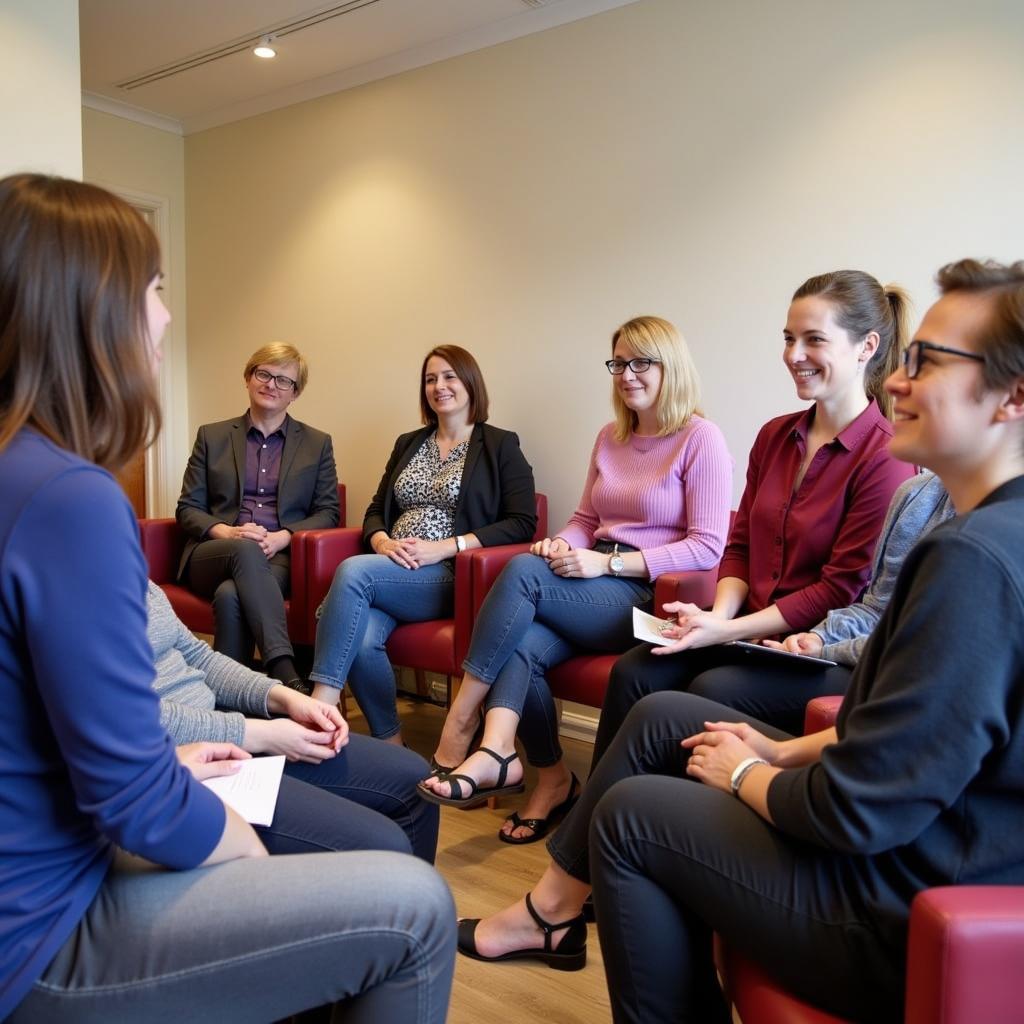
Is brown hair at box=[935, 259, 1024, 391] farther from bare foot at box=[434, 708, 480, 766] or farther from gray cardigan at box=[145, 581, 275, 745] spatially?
bare foot at box=[434, 708, 480, 766]

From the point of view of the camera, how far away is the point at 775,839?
3.86 feet

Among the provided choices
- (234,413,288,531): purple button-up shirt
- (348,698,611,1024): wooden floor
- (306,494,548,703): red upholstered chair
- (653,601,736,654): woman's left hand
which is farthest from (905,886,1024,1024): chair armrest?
(234,413,288,531): purple button-up shirt

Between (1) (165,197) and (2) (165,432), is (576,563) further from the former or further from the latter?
(1) (165,197)

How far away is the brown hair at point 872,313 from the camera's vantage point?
213cm

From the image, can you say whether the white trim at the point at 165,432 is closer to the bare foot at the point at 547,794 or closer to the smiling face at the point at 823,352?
the bare foot at the point at 547,794

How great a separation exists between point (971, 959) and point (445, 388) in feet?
8.96

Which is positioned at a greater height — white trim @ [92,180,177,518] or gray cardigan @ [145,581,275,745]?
white trim @ [92,180,177,518]

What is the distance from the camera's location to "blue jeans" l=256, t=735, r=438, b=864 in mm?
1314

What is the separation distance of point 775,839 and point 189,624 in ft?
8.88

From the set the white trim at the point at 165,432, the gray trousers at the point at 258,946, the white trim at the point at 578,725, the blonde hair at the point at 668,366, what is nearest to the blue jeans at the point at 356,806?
the gray trousers at the point at 258,946

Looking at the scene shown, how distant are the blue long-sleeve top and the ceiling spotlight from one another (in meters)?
3.56

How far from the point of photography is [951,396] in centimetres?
119

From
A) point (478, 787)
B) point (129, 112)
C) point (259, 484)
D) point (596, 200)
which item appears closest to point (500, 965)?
point (478, 787)

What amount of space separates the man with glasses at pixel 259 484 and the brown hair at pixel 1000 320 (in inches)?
103
